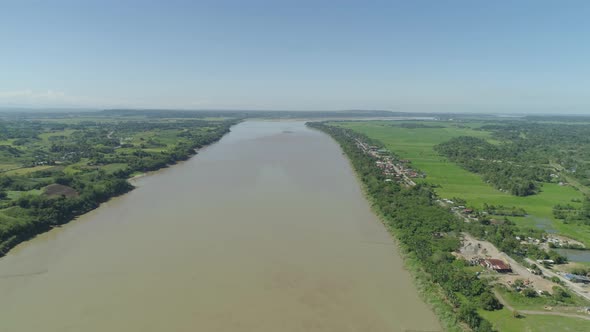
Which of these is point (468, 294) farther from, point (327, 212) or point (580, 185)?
point (580, 185)

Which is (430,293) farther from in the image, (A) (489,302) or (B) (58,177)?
(B) (58,177)

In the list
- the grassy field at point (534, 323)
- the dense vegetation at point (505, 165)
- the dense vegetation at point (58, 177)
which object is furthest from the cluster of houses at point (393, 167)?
the dense vegetation at point (58, 177)

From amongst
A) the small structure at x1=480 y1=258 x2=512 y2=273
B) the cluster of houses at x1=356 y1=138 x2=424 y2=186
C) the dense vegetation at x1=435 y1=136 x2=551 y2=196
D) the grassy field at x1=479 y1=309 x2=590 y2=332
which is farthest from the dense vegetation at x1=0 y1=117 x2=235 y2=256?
the dense vegetation at x1=435 y1=136 x2=551 y2=196

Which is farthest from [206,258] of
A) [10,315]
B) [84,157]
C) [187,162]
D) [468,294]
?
[84,157]

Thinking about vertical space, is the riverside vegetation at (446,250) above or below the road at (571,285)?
above

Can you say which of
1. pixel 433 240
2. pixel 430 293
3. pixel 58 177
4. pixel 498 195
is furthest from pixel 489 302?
pixel 58 177

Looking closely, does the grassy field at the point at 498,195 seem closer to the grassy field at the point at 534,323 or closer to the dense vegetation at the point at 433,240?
the dense vegetation at the point at 433,240

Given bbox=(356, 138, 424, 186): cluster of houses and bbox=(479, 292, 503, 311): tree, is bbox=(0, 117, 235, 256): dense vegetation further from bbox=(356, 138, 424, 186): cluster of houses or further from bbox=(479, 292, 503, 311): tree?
bbox=(356, 138, 424, 186): cluster of houses
